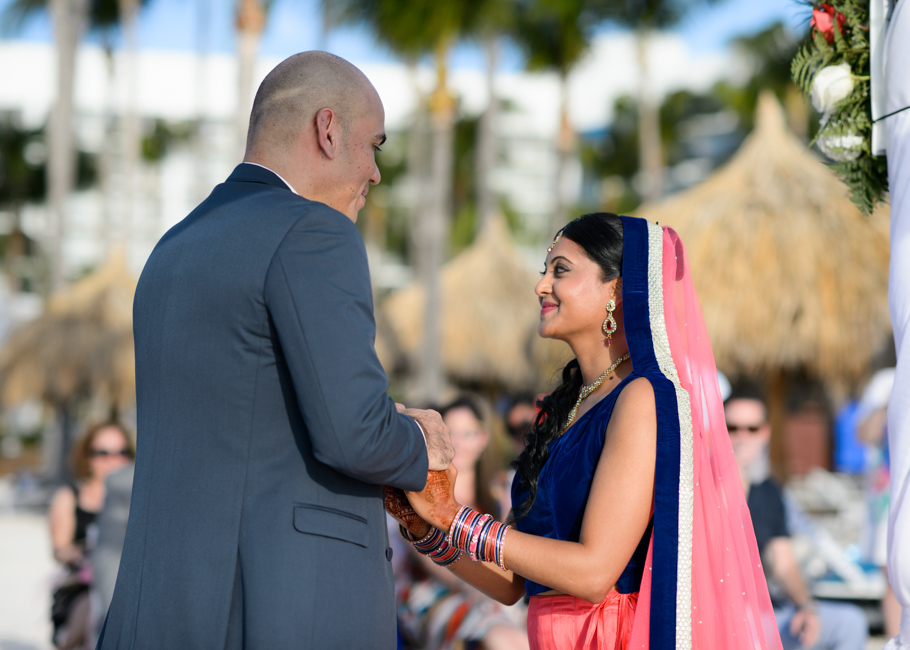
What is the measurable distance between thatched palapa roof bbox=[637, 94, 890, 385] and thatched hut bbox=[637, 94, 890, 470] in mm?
10

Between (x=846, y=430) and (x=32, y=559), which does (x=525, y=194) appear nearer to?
(x=846, y=430)

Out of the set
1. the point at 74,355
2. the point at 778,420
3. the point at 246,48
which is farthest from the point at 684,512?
the point at 74,355

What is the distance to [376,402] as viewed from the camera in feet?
6.56

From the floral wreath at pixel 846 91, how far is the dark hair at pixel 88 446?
187 inches

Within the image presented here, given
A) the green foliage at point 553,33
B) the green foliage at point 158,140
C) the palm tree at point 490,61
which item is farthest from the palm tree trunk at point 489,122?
the green foliage at point 158,140

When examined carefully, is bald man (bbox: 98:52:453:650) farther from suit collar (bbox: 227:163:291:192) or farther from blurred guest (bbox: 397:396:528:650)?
blurred guest (bbox: 397:396:528:650)

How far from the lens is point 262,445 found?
2041 millimetres

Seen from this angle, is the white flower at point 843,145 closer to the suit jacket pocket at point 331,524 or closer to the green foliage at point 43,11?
the suit jacket pocket at point 331,524

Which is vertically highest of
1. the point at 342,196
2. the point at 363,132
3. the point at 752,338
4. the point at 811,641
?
the point at 363,132

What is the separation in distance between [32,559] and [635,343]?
12.9 metres

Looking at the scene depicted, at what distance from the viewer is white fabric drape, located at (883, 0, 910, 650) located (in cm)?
241

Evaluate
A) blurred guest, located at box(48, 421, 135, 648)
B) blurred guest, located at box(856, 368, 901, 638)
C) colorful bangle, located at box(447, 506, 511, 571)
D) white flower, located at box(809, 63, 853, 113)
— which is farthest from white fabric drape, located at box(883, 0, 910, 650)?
blurred guest, located at box(856, 368, 901, 638)

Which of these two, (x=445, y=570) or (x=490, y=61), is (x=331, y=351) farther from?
(x=490, y=61)

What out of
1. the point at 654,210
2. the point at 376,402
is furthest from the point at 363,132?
the point at 654,210
